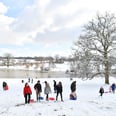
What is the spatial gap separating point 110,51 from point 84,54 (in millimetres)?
4178

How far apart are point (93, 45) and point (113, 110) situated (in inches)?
1086

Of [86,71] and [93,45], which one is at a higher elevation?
[93,45]

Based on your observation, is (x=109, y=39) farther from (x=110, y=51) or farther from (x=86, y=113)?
(x=86, y=113)

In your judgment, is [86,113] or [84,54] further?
[84,54]

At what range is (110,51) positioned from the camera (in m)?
39.8

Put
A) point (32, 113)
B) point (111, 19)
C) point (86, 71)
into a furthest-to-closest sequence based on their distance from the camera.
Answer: point (111, 19) < point (86, 71) < point (32, 113)

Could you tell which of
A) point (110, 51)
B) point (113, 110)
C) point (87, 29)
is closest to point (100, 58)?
point (110, 51)

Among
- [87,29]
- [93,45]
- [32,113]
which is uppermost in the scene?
[87,29]

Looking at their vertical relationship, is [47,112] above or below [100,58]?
below

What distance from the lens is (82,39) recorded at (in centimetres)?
3975

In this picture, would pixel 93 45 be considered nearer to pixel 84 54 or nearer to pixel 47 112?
pixel 84 54

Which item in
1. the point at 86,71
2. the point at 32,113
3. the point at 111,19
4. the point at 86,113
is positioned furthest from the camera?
the point at 111,19

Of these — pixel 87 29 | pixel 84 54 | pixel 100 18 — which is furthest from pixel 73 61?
pixel 100 18

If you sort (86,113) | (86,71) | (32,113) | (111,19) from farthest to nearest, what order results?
(111,19) → (86,71) → (32,113) → (86,113)
